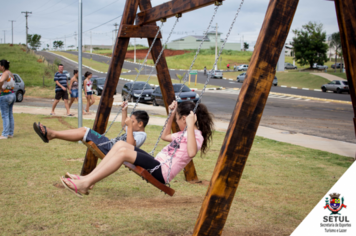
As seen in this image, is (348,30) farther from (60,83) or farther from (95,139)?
(60,83)

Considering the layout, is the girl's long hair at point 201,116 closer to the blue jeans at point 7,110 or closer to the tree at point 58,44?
the blue jeans at point 7,110

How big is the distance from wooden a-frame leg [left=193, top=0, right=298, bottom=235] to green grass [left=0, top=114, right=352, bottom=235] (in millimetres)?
1087

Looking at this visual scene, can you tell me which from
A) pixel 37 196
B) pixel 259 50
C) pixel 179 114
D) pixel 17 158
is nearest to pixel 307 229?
pixel 179 114

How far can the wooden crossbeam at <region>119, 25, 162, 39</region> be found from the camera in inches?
195

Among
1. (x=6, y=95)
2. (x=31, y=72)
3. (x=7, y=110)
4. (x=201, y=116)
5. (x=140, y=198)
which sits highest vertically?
(x=31, y=72)

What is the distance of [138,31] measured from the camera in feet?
16.5

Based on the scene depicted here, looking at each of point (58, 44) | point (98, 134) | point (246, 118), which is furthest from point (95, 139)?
point (58, 44)

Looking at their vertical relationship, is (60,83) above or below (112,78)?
below

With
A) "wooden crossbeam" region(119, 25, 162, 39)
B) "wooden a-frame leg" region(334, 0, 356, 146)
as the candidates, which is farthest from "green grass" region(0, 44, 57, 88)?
"wooden a-frame leg" region(334, 0, 356, 146)

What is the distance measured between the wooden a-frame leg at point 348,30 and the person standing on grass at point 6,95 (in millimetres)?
6487

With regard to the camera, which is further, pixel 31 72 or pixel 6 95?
pixel 31 72

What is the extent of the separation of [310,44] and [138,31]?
44.5 meters

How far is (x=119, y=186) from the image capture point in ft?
15.9

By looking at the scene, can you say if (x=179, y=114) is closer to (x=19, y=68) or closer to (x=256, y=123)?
(x=256, y=123)
